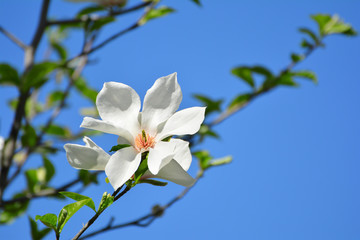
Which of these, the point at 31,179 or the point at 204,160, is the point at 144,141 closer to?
the point at 204,160

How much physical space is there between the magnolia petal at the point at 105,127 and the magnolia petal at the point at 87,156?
1.3 inches

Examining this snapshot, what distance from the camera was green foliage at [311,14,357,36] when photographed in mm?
1840

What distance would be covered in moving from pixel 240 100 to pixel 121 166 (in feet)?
3.99

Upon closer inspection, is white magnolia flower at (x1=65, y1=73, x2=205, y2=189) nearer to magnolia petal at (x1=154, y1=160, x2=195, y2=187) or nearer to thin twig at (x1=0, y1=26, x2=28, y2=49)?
magnolia petal at (x1=154, y1=160, x2=195, y2=187)

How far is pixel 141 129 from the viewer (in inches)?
26.8

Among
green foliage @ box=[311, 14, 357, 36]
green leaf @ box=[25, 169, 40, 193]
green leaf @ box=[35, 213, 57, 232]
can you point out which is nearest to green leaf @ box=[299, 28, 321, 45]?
green foliage @ box=[311, 14, 357, 36]

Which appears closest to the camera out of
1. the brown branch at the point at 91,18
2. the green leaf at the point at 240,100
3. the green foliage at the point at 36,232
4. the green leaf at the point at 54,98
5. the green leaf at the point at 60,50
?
the green foliage at the point at 36,232

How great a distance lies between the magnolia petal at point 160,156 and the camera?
570 millimetres

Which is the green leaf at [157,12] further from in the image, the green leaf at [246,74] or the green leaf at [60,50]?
the green leaf at [60,50]

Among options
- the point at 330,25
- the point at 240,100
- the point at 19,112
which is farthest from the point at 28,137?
the point at 330,25

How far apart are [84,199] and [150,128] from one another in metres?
0.16

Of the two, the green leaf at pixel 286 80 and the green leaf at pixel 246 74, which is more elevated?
the green leaf at pixel 286 80

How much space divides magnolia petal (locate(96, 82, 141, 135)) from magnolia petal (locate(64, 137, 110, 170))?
50 millimetres

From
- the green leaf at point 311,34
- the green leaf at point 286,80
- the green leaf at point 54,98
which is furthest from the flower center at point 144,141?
the green leaf at point 54,98
